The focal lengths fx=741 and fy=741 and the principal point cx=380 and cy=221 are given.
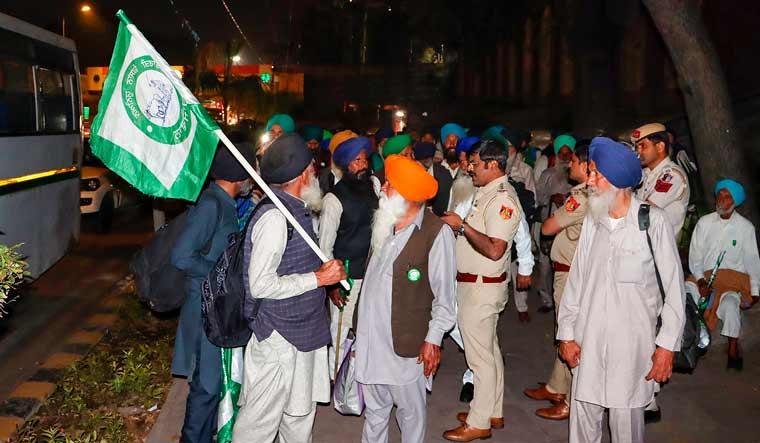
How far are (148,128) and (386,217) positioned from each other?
140 cm

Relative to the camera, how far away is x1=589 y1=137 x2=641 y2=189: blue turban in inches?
158

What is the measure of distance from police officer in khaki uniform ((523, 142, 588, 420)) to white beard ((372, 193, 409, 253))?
1614 mm

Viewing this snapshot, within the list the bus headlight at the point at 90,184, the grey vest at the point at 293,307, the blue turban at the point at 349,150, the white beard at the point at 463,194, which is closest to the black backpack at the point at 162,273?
the grey vest at the point at 293,307

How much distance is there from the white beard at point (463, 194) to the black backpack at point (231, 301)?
100 inches

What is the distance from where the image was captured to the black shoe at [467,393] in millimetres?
6094

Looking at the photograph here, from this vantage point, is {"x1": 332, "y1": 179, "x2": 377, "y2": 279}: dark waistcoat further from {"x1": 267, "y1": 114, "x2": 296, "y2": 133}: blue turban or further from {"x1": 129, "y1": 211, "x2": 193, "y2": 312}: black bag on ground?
{"x1": 267, "y1": 114, "x2": 296, "y2": 133}: blue turban

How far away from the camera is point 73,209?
10.9 metres

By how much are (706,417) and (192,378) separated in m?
3.94

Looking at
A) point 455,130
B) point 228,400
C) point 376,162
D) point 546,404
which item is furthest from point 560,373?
point 455,130

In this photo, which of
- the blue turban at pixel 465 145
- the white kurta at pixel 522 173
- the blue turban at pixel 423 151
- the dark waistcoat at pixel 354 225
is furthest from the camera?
the white kurta at pixel 522 173

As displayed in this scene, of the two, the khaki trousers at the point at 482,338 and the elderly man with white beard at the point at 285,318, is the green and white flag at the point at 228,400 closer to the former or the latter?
the elderly man with white beard at the point at 285,318

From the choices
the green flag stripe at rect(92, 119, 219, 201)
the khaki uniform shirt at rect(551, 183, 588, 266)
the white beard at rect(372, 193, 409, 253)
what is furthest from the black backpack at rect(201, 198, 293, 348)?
the khaki uniform shirt at rect(551, 183, 588, 266)

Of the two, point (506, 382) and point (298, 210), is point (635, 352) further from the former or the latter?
point (506, 382)

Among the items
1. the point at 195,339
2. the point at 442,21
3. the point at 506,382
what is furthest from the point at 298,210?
the point at 442,21
